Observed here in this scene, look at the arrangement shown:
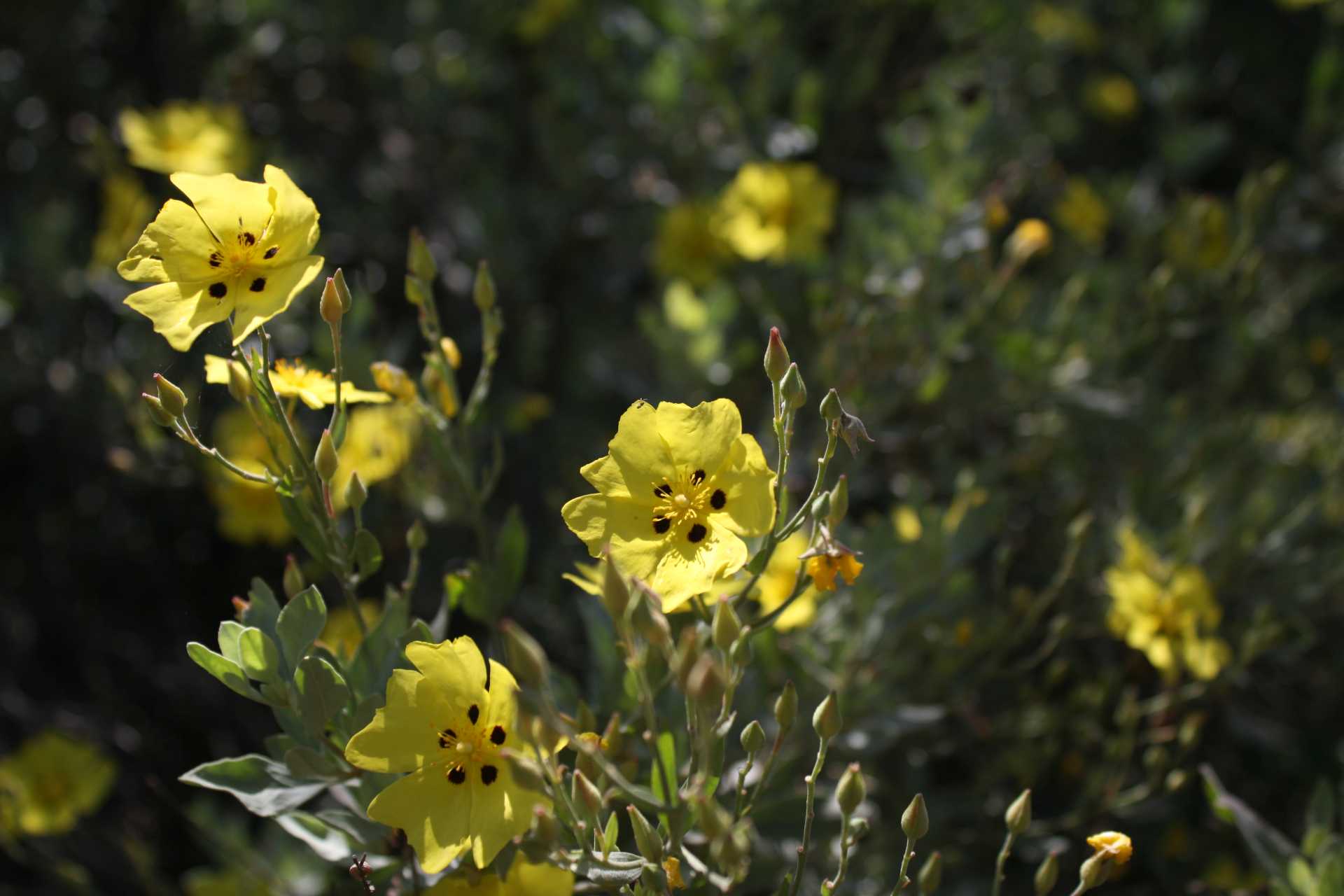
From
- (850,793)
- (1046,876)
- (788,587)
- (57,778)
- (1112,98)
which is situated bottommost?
(57,778)

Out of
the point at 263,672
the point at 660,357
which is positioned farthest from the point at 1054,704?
the point at 263,672

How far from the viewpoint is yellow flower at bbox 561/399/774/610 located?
1428mm

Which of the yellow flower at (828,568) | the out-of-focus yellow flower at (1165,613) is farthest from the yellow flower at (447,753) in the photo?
the out-of-focus yellow flower at (1165,613)

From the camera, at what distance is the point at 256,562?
3.39 m

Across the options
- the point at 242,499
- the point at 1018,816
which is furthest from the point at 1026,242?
the point at 242,499

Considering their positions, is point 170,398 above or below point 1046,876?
above

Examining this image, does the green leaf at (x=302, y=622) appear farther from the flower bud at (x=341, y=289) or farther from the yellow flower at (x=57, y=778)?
the yellow flower at (x=57, y=778)

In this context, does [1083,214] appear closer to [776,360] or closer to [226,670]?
[776,360]

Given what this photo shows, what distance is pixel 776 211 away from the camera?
312 centimetres

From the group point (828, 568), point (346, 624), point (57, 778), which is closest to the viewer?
point (828, 568)

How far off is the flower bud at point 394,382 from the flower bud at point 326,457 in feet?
0.78

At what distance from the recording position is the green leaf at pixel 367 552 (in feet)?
4.99

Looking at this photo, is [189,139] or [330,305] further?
[189,139]

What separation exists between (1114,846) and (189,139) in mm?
3326
